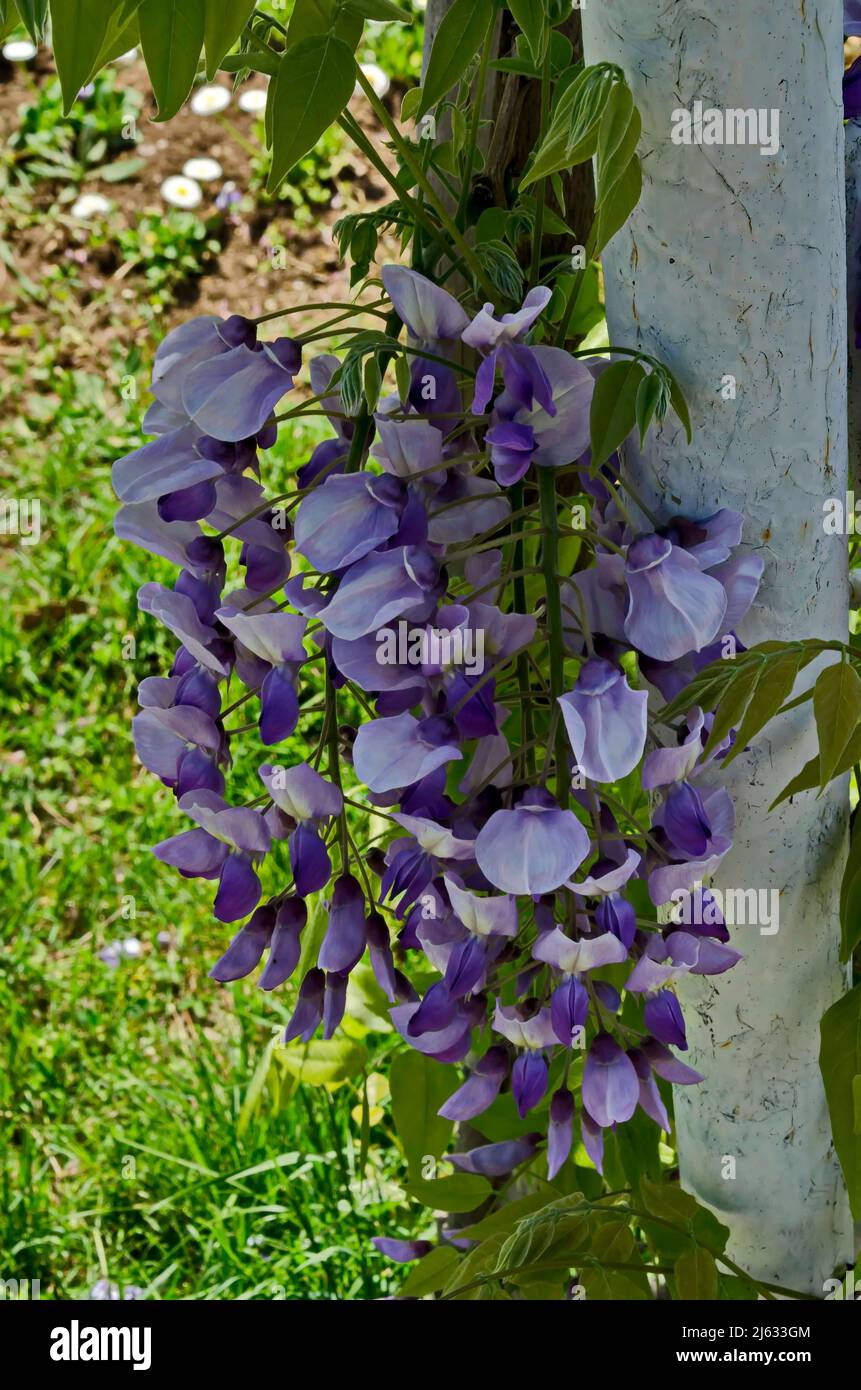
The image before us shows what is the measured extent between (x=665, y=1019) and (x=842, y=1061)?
12 centimetres

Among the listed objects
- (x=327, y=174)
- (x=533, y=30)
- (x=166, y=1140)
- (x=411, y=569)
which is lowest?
(x=166, y=1140)

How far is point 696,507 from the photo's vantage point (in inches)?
25.7

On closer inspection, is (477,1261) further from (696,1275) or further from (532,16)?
(532,16)

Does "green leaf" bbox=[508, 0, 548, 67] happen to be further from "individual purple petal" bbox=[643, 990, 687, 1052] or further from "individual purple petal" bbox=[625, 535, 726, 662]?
"individual purple petal" bbox=[643, 990, 687, 1052]

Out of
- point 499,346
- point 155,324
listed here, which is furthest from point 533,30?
point 155,324

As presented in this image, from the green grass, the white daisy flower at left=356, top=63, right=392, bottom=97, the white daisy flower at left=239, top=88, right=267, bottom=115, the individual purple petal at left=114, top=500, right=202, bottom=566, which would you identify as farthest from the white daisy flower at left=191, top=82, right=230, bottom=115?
the individual purple petal at left=114, top=500, right=202, bottom=566

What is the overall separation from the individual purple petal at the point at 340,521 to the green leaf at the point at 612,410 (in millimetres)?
88

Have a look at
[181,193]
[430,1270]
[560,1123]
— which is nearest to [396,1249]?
[430,1270]

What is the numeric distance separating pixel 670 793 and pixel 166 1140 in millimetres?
1153

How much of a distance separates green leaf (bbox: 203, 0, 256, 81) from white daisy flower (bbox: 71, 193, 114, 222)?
2349 millimetres

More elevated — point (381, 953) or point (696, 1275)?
point (381, 953)

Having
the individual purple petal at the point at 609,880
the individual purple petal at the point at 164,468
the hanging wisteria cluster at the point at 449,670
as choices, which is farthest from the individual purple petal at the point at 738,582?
the individual purple petal at the point at 164,468

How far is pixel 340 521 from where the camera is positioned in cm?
56
